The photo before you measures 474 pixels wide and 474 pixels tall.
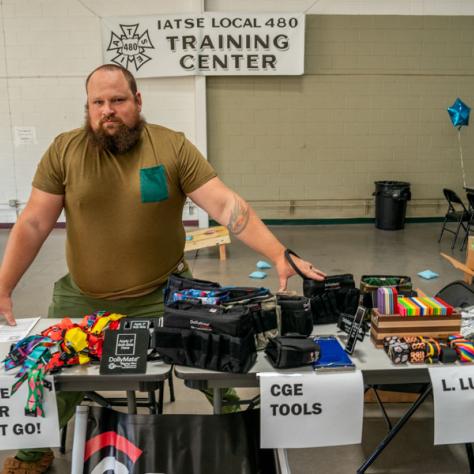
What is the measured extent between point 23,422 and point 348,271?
407 centimetres

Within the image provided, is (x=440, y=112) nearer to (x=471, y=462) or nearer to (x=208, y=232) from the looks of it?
(x=208, y=232)

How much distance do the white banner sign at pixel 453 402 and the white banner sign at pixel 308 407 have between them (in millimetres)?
242

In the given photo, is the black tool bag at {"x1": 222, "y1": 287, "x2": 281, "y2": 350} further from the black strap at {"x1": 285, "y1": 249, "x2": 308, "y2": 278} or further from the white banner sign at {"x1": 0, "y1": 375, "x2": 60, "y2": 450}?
the white banner sign at {"x1": 0, "y1": 375, "x2": 60, "y2": 450}

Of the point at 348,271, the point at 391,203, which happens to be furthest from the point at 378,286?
the point at 391,203

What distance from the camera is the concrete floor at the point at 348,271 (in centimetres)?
211

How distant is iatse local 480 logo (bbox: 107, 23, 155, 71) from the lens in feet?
22.4

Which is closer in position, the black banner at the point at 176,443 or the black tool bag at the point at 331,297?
the black banner at the point at 176,443

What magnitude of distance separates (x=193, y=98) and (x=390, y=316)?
6108 millimetres

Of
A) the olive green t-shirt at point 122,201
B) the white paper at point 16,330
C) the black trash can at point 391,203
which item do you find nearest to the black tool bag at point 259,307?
the olive green t-shirt at point 122,201

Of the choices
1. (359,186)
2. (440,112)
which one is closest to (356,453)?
(359,186)

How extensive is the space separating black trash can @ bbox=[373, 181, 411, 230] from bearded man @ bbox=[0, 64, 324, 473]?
546cm

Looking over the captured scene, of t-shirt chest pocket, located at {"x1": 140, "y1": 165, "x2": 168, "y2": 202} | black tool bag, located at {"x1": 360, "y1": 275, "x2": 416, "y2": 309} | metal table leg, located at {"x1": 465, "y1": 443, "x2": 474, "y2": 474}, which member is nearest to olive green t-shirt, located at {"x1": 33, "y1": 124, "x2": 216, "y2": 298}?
t-shirt chest pocket, located at {"x1": 140, "y1": 165, "x2": 168, "y2": 202}

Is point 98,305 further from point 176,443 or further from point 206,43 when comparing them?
point 206,43

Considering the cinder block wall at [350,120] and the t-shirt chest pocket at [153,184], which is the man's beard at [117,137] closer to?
the t-shirt chest pocket at [153,184]
